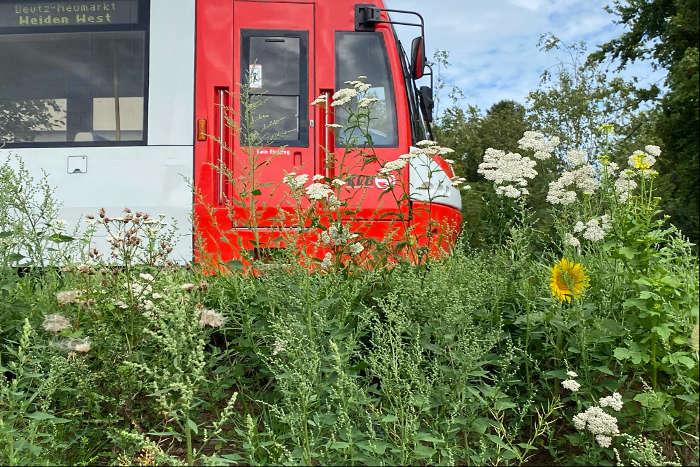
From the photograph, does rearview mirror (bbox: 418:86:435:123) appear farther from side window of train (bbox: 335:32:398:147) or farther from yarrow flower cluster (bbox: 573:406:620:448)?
yarrow flower cluster (bbox: 573:406:620:448)

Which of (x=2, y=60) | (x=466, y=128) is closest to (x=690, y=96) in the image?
(x=466, y=128)

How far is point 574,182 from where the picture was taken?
3750 mm

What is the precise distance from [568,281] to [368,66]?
14.6 ft

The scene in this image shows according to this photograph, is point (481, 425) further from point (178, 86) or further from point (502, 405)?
point (178, 86)

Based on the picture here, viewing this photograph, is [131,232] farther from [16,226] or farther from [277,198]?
[277,198]

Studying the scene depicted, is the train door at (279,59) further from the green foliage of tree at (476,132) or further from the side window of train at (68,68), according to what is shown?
the green foliage of tree at (476,132)

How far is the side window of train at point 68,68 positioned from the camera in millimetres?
6988

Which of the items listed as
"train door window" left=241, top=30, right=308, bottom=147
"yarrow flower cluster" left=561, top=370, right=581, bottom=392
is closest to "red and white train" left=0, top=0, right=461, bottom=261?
"train door window" left=241, top=30, right=308, bottom=147

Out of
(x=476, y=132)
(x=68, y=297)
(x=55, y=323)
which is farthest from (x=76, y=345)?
(x=476, y=132)

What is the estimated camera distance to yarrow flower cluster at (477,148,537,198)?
3734 mm

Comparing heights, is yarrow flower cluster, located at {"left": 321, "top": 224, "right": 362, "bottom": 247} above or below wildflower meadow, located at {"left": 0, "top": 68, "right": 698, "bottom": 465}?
above

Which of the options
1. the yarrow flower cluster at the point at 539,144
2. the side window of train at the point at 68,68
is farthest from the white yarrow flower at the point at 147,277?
the side window of train at the point at 68,68

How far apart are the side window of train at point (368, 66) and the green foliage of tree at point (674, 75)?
13.5 metres

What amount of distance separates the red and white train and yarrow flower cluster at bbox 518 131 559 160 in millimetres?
2541
